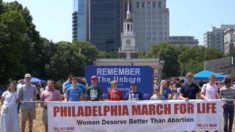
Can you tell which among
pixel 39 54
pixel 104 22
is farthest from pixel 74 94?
pixel 104 22

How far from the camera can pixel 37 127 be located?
18719mm

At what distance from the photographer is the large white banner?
45.1 feet

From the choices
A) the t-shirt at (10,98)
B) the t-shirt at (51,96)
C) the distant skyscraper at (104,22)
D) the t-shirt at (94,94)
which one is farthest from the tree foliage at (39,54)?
the t-shirt at (94,94)

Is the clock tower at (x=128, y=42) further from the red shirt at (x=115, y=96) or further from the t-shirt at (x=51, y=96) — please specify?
the red shirt at (x=115, y=96)

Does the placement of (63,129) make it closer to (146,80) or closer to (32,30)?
(146,80)

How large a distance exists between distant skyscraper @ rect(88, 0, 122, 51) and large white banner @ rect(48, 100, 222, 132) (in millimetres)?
175184

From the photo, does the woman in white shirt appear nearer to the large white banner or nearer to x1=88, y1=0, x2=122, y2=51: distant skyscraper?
the large white banner

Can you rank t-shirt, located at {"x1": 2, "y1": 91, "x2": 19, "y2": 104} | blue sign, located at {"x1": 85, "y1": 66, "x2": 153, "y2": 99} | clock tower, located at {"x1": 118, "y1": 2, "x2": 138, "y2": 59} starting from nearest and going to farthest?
t-shirt, located at {"x1": 2, "y1": 91, "x2": 19, "y2": 104}
blue sign, located at {"x1": 85, "y1": 66, "x2": 153, "y2": 99}
clock tower, located at {"x1": 118, "y1": 2, "x2": 138, "y2": 59}

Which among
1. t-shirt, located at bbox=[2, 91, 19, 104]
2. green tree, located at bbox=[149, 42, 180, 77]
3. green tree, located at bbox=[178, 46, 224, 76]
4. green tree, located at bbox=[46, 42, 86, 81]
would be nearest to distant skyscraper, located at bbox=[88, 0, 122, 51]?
green tree, located at bbox=[149, 42, 180, 77]

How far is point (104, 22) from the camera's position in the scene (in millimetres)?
188875

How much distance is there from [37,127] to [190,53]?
134 m

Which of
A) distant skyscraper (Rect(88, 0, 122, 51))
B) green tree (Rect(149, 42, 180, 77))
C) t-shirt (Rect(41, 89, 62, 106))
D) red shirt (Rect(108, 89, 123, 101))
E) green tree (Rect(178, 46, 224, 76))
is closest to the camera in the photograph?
red shirt (Rect(108, 89, 123, 101))

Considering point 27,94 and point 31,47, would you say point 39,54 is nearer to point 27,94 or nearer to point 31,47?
point 31,47

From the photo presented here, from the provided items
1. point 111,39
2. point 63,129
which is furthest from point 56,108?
point 111,39
